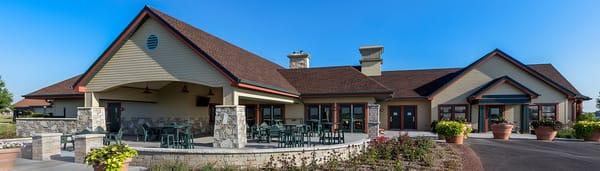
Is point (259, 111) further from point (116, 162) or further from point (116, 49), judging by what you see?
point (116, 162)

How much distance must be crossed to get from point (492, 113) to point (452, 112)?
236 centimetres

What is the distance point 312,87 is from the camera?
21.7 m

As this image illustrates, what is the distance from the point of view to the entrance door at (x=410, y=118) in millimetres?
25688

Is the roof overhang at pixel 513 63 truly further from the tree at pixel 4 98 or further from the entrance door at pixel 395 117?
the tree at pixel 4 98

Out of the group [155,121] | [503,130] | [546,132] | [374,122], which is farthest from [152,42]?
[546,132]

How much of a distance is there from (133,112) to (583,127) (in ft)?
72.9

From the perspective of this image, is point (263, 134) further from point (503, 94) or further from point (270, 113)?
point (503, 94)

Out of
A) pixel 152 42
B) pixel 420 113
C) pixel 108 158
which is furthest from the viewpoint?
pixel 420 113

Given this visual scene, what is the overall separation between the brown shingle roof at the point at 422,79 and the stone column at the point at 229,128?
590 inches

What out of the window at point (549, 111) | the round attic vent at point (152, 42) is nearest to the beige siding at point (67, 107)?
the round attic vent at point (152, 42)

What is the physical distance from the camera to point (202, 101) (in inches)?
785

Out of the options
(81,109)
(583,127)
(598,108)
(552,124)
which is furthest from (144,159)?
(598,108)

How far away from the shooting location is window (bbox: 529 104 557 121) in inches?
934

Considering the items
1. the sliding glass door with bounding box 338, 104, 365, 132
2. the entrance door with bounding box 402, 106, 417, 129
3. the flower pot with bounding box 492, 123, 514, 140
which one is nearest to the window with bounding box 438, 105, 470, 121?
the entrance door with bounding box 402, 106, 417, 129
